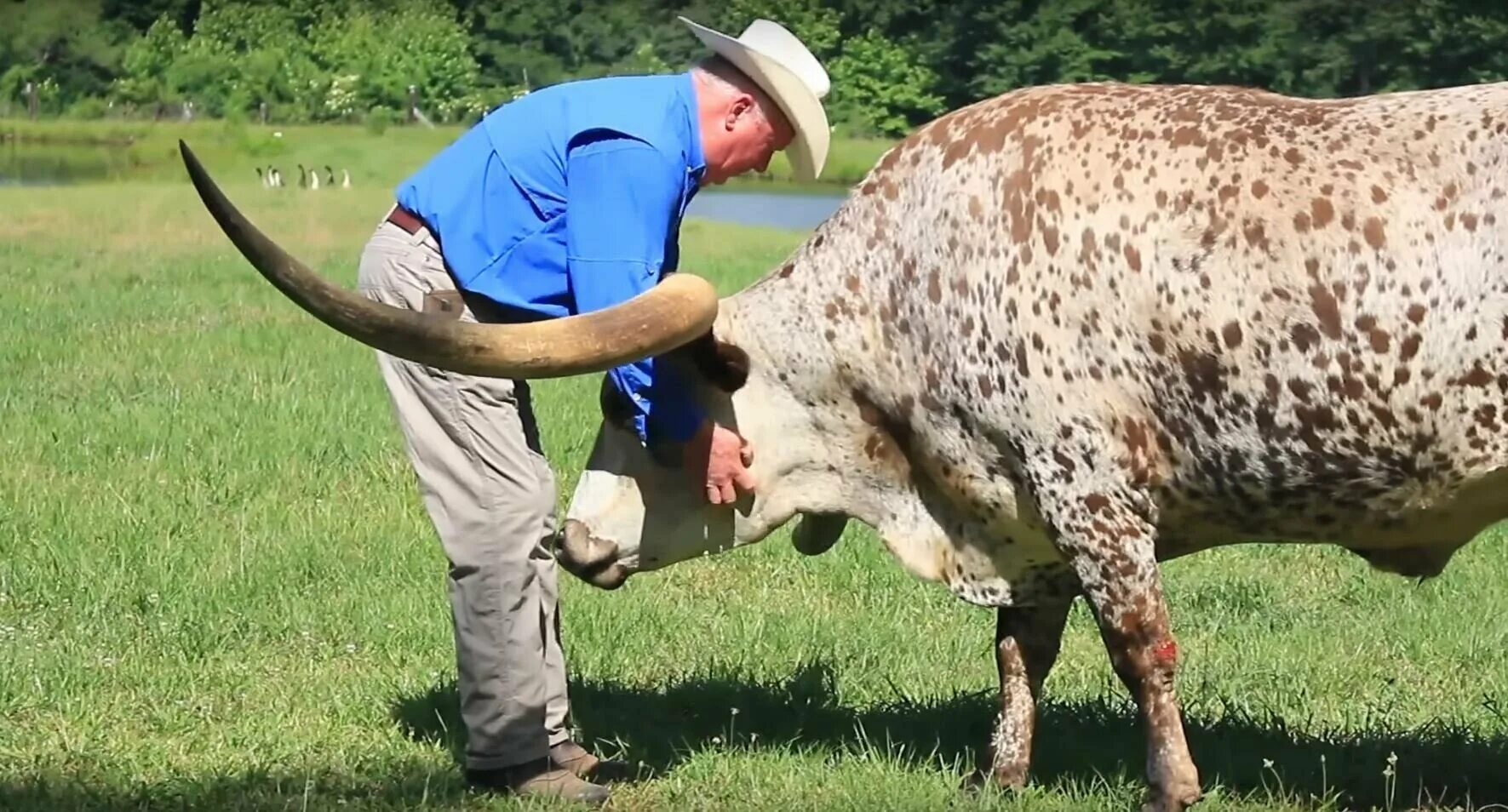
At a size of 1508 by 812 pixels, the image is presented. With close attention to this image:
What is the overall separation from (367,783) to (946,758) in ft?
5.41

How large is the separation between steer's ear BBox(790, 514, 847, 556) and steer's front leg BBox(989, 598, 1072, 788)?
1.73 ft

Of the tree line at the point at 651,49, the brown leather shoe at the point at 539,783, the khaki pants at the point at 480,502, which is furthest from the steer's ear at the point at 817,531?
the tree line at the point at 651,49

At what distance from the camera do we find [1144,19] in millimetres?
43344

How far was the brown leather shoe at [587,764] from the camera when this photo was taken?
5957mm

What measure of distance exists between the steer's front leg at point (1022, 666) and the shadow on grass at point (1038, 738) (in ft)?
0.44

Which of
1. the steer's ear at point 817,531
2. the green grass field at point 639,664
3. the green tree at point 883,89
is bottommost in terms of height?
the green tree at point 883,89

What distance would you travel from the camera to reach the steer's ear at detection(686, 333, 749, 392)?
18.7 feet

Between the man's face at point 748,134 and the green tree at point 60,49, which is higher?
the man's face at point 748,134

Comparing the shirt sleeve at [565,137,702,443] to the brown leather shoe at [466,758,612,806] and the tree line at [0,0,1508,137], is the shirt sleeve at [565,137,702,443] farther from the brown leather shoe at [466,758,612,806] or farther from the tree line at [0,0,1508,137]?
the tree line at [0,0,1508,137]

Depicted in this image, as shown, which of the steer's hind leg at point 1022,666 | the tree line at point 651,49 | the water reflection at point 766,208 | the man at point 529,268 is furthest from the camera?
the tree line at point 651,49

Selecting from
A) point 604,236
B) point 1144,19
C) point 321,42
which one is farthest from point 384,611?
point 321,42

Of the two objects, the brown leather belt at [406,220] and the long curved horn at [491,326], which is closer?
the long curved horn at [491,326]

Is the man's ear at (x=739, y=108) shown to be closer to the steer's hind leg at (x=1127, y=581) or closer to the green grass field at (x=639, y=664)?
the steer's hind leg at (x=1127, y=581)

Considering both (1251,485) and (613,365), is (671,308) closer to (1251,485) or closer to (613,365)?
(613,365)
